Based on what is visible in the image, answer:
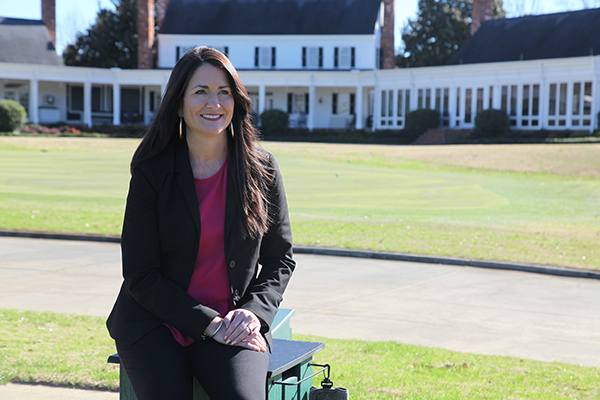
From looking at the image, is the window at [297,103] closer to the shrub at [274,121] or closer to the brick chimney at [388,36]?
the shrub at [274,121]

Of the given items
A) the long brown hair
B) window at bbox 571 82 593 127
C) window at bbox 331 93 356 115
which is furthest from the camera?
window at bbox 331 93 356 115

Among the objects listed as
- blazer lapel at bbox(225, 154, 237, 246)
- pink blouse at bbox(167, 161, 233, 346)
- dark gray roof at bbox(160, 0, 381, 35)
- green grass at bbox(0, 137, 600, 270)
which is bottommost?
green grass at bbox(0, 137, 600, 270)

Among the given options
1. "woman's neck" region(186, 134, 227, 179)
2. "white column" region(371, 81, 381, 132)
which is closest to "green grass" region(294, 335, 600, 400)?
"woman's neck" region(186, 134, 227, 179)

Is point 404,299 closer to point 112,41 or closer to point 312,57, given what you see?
point 312,57

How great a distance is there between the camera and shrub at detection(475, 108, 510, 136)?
41.9m

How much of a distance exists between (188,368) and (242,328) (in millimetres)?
286

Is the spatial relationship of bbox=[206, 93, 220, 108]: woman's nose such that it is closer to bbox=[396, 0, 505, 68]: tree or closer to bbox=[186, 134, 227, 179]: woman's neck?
bbox=[186, 134, 227, 179]: woman's neck

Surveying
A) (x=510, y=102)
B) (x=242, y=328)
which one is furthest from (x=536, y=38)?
(x=242, y=328)

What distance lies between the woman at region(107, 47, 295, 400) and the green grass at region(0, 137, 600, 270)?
27.9ft

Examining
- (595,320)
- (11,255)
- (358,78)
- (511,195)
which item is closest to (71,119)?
(358,78)

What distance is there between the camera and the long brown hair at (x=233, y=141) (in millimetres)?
3168

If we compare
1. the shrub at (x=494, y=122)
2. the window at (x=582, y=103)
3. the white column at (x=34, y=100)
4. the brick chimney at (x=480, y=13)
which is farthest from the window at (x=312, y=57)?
the window at (x=582, y=103)

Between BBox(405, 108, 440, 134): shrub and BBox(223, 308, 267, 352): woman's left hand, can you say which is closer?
BBox(223, 308, 267, 352): woman's left hand

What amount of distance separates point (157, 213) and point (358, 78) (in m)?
48.9
